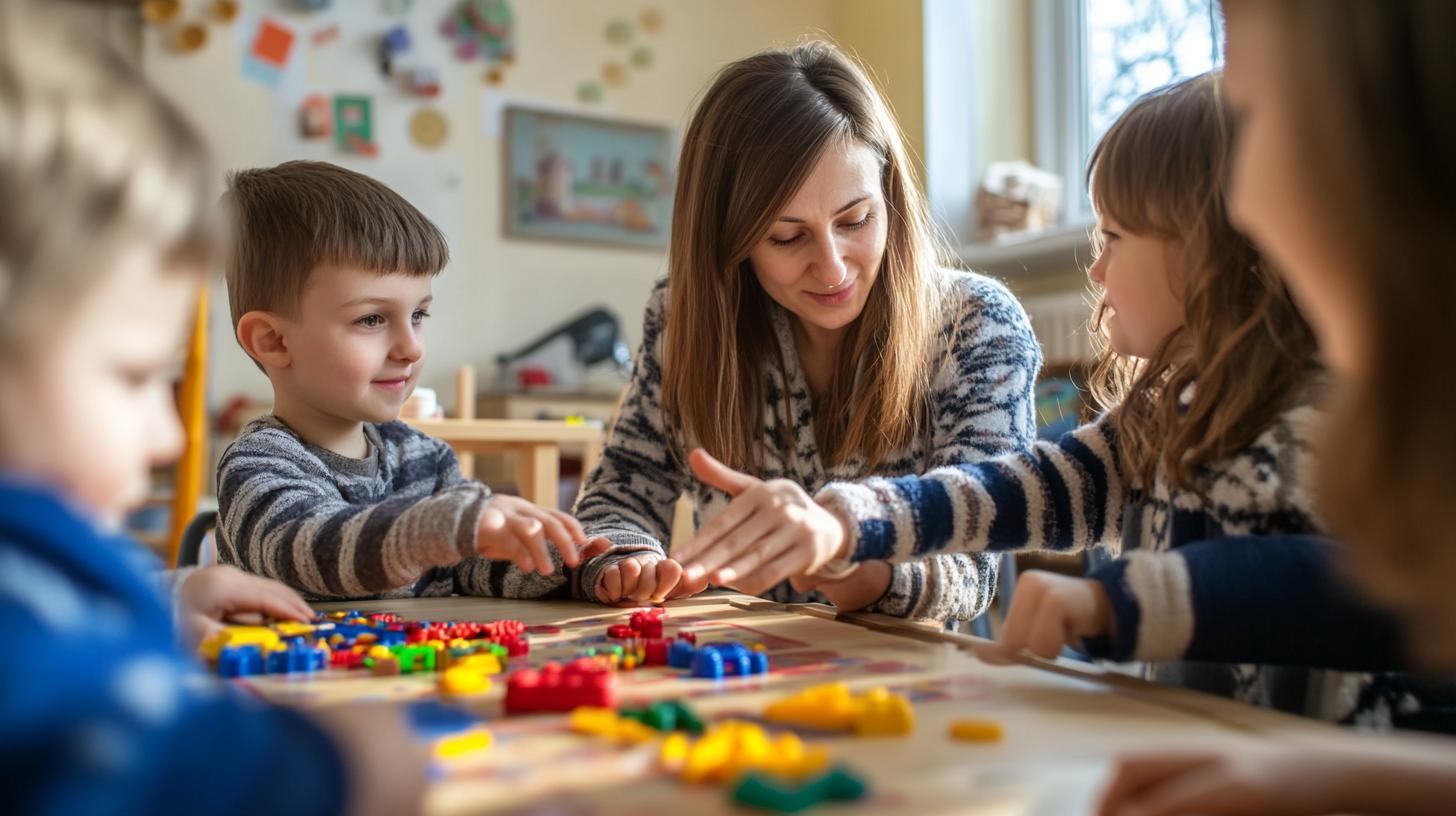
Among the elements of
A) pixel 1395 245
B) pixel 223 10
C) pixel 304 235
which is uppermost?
pixel 223 10

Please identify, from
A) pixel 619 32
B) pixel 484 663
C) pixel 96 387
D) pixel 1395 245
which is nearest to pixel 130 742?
pixel 96 387

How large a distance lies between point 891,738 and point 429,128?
3381mm

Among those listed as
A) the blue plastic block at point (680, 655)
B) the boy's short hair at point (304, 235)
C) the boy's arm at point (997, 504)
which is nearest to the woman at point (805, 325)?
the boy's arm at point (997, 504)

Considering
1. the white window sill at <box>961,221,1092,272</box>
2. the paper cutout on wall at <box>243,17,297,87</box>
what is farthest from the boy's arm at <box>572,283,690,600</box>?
the paper cutout on wall at <box>243,17,297,87</box>

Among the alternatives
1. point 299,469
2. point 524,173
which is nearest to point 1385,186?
point 299,469

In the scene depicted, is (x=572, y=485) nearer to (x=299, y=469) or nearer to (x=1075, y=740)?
(x=299, y=469)

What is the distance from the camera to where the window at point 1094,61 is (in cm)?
287

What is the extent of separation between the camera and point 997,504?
36.8 inches

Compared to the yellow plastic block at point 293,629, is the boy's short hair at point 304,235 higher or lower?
higher

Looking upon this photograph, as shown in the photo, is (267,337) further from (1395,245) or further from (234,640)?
(1395,245)

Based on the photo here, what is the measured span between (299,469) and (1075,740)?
87 centimetres

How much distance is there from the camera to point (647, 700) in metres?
0.63

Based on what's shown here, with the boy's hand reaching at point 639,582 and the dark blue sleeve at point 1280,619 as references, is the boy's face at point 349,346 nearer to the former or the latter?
the boy's hand reaching at point 639,582

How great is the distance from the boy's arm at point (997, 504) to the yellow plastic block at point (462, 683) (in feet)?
1.02
